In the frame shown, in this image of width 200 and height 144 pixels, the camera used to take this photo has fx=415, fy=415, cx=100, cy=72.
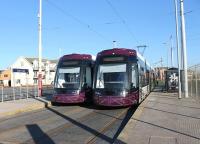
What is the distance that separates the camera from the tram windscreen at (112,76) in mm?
23188

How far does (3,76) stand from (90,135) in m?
106

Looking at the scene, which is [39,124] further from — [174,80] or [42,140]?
[174,80]

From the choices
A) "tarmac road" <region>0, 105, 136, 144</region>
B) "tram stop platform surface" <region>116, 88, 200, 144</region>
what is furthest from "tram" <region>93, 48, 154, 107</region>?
"tram stop platform surface" <region>116, 88, 200, 144</region>

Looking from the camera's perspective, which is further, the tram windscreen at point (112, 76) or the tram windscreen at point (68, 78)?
the tram windscreen at point (68, 78)

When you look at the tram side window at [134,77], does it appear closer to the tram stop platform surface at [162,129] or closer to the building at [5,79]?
the tram stop platform surface at [162,129]

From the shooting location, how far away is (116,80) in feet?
77.0

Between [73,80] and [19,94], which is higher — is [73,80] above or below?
above

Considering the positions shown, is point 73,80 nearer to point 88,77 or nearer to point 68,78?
point 68,78

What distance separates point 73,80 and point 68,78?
1.47ft

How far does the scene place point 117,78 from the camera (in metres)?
23.5

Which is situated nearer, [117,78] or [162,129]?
[162,129]

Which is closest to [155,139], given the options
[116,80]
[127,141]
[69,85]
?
[127,141]

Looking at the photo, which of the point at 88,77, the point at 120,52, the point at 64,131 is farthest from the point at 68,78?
the point at 64,131

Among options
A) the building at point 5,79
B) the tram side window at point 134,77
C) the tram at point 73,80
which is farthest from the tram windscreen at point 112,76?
the building at point 5,79
